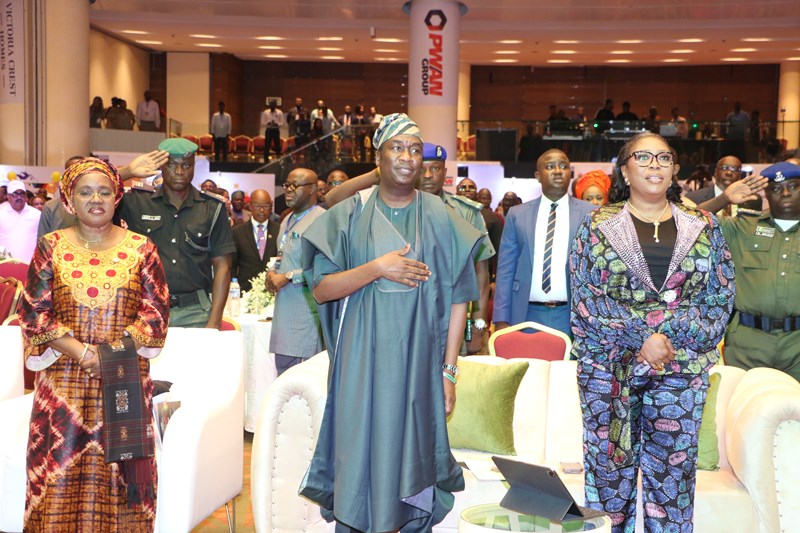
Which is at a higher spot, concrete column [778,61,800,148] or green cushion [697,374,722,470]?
concrete column [778,61,800,148]

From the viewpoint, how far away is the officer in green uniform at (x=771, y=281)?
4.73 metres

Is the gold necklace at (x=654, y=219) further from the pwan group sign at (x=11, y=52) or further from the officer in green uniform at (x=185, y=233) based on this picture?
the pwan group sign at (x=11, y=52)

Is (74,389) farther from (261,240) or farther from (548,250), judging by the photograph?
(261,240)

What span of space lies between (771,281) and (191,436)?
2.91 m

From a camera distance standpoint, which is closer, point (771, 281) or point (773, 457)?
point (773, 457)

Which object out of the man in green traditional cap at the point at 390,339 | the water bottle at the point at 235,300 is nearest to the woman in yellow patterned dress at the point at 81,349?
the man in green traditional cap at the point at 390,339

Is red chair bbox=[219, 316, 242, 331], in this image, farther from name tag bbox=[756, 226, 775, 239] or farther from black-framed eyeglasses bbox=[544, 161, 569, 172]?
name tag bbox=[756, 226, 775, 239]

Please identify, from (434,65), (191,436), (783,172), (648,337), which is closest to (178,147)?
(191,436)

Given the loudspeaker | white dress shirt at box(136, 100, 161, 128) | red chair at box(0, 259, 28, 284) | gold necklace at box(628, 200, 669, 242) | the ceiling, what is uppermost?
the ceiling

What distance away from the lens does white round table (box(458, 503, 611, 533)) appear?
9.83 feet

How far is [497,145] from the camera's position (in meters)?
19.4

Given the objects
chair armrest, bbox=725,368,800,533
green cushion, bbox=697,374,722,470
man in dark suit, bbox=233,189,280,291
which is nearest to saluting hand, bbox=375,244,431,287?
chair armrest, bbox=725,368,800,533

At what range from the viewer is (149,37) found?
24156 millimetres

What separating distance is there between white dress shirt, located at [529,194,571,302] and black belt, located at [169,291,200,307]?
2.00 m
